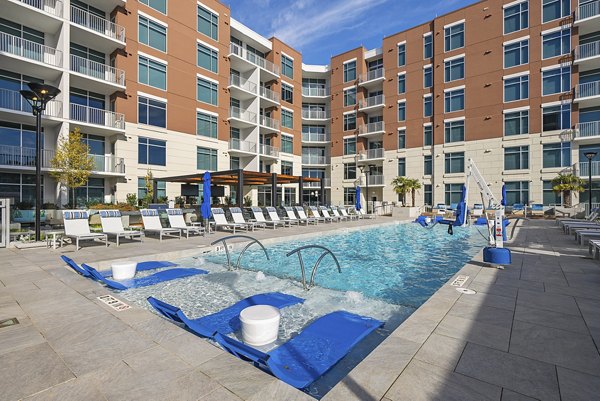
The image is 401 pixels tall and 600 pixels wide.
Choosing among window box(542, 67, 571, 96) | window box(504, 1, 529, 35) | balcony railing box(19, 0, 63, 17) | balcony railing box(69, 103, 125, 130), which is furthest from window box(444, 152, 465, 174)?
balcony railing box(19, 0, 63, 17)

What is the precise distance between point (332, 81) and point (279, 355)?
3782 cm

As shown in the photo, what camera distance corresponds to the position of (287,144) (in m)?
33.2

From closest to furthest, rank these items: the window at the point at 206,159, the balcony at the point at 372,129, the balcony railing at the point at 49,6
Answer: the balcony railing at the point at 49,6, the window at the point at 206,159, the balcony at the point at 372,129

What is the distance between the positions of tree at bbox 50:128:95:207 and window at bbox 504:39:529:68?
107 ft

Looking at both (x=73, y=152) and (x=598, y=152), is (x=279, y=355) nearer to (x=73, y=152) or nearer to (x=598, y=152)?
(x=73, y=152)

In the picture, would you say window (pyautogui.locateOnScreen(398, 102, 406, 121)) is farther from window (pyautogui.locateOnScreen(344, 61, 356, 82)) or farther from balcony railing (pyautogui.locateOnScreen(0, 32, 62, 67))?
balcony railing (pyautogui.locateOnScreen(0, 32, 62, 67))

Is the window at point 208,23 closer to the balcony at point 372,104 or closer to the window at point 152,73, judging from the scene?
the window at point 152,73

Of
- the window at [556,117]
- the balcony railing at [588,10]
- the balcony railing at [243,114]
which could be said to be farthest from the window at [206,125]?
the balcony railing at [588,10]

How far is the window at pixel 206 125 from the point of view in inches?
955

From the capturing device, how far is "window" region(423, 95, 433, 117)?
Answer: 30094 millimetres

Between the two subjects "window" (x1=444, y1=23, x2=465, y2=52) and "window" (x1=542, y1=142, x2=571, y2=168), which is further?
"window" (x1=444, y1=23, x2=465, y2=52)

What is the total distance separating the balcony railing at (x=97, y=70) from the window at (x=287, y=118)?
16.3 metres

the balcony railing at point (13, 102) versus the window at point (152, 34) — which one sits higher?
the window at point (152, 34)

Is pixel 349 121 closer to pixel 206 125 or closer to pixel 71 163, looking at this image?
pixel 206 125
